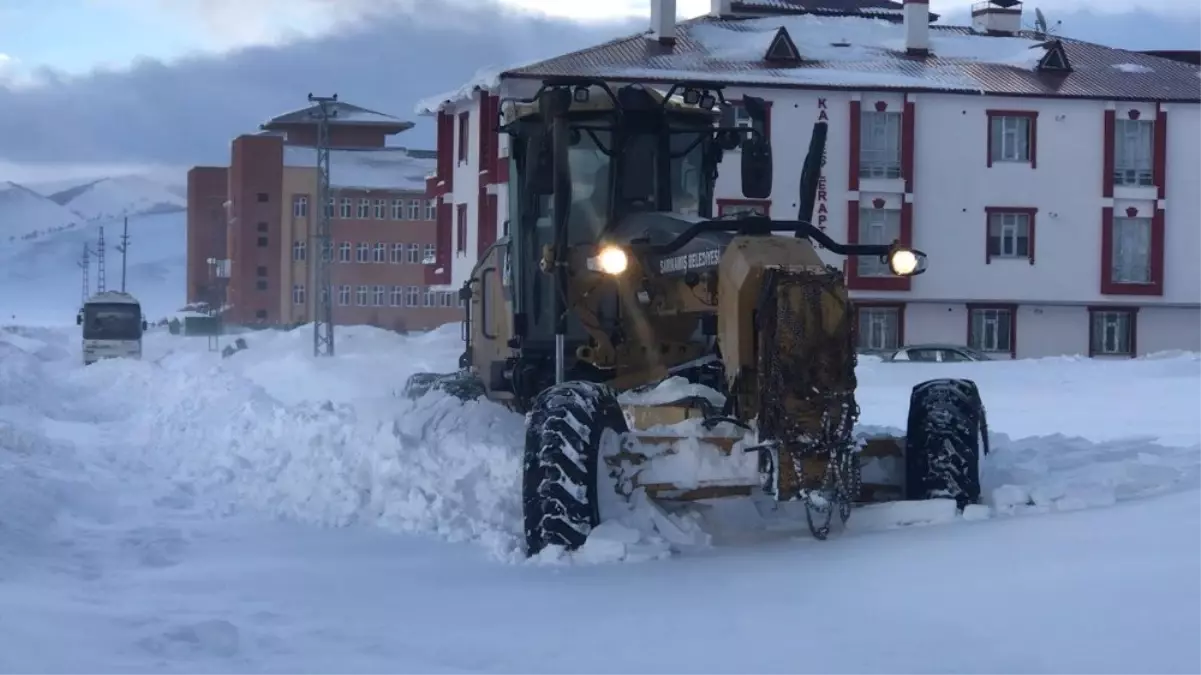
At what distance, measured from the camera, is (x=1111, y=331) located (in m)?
51.3

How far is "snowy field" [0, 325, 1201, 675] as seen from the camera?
6.75 metres

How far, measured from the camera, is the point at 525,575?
8.92 meters

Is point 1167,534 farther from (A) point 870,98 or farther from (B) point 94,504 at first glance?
(A) point 870,98

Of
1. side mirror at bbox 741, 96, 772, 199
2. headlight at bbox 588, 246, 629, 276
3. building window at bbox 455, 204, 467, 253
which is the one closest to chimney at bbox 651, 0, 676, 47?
building window at bbox 455, 204, 467, 253

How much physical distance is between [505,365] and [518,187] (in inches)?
65.7

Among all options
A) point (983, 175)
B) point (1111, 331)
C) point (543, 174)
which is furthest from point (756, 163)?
point (1111, 331)

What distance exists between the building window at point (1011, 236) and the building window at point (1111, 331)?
3.11 metres

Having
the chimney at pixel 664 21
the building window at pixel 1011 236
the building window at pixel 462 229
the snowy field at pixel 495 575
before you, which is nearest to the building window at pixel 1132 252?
the building window at pixel 1011 236

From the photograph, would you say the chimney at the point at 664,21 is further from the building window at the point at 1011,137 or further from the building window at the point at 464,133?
the building window at the point at 1011,137

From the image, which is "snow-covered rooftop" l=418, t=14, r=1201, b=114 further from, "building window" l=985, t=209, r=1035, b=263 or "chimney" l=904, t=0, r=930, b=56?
"building window" l=985, t=209, r=1035, b=263

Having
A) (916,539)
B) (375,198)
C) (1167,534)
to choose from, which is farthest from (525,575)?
(375,198)

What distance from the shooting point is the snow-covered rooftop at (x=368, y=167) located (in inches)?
4008

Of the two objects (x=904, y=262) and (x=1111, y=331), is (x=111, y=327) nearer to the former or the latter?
(x=1111, y=331)

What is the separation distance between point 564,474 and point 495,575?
0.69m
